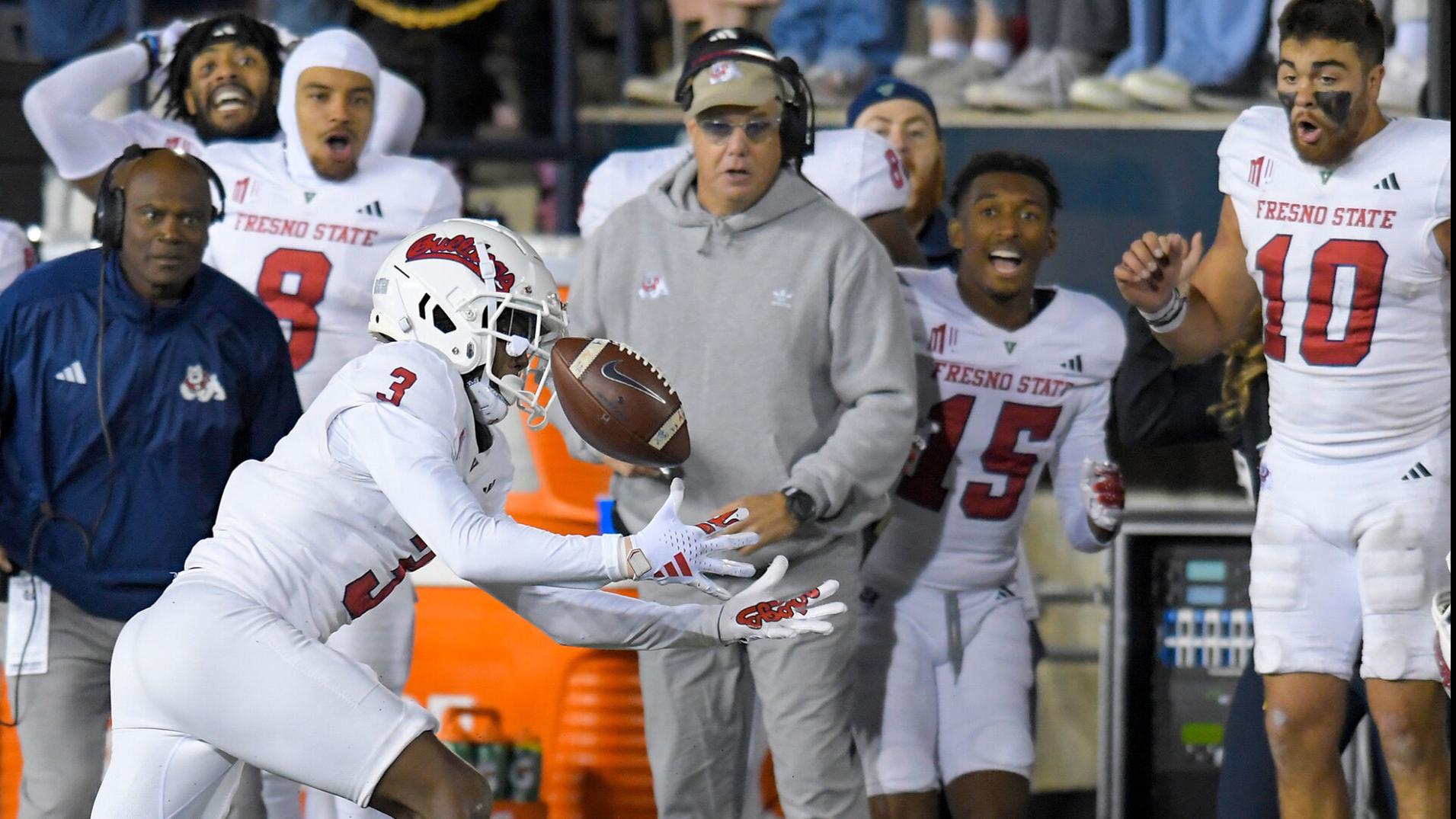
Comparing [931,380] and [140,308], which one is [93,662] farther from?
[931,380]

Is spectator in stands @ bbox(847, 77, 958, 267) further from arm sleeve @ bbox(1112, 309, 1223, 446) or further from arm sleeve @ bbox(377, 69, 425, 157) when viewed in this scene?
arm sleeve @ bbox(377, 69, 425, 157)

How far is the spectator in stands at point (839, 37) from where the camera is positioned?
6.70 meters

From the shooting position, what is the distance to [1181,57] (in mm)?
6148

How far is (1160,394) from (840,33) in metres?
2.58

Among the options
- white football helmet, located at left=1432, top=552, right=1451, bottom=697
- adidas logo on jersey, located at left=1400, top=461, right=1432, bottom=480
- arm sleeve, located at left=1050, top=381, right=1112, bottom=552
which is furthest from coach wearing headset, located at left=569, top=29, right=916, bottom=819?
white football helmet, located at left=1432, top=552, right=1451, bottom=697

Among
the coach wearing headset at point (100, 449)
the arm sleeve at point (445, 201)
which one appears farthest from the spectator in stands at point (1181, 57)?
the coach wearing headset at point (100, 449)

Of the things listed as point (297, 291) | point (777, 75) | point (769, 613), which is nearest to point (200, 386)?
point (297, 291)

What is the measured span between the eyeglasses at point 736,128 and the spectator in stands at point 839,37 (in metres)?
2.65

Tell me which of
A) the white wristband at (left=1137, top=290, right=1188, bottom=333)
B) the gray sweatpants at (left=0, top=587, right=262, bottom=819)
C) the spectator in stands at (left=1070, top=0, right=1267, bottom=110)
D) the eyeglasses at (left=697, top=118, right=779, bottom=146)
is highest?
the spectator in stands at (left=1070, top=0, right=1267, bottom=110)

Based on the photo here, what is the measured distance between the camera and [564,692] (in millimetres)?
4688

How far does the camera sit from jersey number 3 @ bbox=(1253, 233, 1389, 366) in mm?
3695

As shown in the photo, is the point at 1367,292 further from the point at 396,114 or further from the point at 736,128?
the point at 396,114

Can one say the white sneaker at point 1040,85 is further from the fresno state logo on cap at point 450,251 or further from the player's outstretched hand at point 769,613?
the player's outstretched hand at point 769,613

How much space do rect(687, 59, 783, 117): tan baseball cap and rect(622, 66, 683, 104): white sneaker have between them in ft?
8.80
